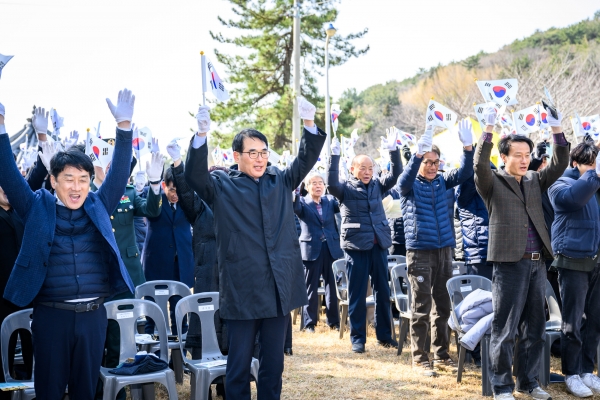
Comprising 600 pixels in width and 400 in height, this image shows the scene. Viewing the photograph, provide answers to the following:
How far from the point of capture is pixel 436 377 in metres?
5.92

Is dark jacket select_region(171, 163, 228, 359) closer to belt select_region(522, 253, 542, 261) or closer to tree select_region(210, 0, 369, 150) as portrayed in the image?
belt select_region(522, 253, 542, 261)

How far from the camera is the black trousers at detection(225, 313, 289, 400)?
3.82 m

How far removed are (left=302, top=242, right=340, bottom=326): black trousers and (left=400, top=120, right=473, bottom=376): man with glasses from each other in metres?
2.39

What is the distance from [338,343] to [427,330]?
1.72m

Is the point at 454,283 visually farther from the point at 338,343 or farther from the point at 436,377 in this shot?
the point at 338,343

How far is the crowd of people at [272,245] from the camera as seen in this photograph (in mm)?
3629

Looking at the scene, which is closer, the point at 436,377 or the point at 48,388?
the point at 48,388

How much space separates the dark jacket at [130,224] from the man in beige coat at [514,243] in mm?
3200

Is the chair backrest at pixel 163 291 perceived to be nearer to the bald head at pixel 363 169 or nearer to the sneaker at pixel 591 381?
the bald head at pixel 363 169

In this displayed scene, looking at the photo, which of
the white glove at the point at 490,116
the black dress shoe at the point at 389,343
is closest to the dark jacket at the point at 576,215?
the white glove at the point at 490,116

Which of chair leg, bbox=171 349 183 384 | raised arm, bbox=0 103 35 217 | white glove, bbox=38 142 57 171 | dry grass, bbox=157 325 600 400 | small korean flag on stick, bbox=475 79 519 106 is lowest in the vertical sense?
dry grass, bbox=157 325 600 400

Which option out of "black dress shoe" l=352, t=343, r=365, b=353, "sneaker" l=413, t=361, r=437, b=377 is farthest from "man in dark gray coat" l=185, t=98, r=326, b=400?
"black dress shoe" l=352, t=343, r=365, b=353

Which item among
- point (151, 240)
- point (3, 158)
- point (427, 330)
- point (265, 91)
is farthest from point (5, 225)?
point (265, 91)

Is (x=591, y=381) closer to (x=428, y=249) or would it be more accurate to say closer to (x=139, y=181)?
(x=428, y=249)
